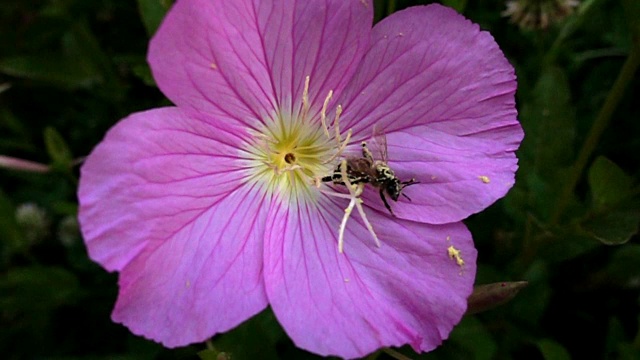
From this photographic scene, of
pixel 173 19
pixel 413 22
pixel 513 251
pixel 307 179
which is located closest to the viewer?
pixel 173 19

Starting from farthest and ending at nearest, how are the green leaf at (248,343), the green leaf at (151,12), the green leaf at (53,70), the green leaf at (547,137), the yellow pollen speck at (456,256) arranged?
the green leaf at (53,70) < the green leaf at (547,137) < the green leaf at (151,12) < the green leaf at (248,343) < the yellow pollen speck at (456,256)

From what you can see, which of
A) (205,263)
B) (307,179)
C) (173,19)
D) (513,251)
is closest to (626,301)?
(513,251)

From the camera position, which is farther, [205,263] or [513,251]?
[513,251]

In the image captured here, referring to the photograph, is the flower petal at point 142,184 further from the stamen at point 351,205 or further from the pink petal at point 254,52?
the stamen at point 351,205

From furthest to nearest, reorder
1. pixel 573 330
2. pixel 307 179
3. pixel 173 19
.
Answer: pixel 573 330, pixel 307 179, pixel 173 19

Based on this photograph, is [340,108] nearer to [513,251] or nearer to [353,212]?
[353,212]

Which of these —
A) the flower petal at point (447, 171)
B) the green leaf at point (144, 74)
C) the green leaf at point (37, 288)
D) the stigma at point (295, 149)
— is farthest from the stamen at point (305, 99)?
the green leaf at point (37, 288)
